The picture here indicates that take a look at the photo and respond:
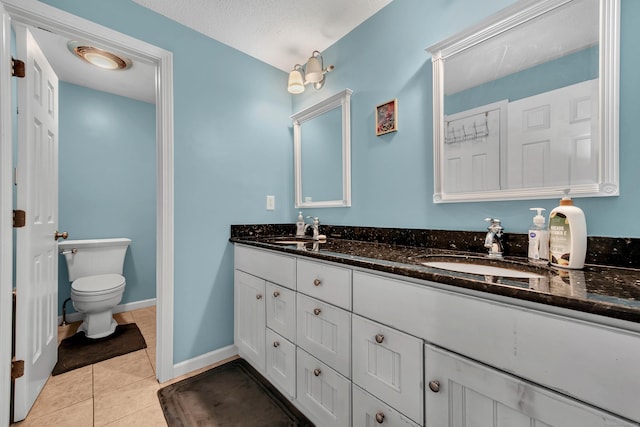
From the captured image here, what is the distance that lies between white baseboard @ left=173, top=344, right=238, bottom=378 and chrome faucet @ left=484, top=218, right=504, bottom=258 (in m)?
1.80

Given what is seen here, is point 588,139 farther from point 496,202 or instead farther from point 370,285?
point 370,285

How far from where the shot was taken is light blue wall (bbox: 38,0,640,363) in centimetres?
140

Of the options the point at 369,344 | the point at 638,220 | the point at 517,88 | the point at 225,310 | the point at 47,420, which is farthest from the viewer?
the point at 225,310

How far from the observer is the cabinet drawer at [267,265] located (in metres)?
1.34

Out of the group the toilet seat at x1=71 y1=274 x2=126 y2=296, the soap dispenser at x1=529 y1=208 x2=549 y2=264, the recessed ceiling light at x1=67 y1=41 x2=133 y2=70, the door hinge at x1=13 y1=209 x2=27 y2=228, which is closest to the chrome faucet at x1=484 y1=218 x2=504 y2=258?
the soap dispenser at x1=529 y1=208 x2=549 y2=264

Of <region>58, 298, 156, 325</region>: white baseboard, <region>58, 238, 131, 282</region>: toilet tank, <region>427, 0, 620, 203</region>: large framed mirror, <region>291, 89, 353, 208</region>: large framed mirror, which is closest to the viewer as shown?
<region>427, 0, 620, 203</region>: large framed mirror

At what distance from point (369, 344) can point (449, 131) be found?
107 cm

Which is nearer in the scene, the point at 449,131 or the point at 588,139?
the point at 588,139

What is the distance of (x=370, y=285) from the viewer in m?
0.96

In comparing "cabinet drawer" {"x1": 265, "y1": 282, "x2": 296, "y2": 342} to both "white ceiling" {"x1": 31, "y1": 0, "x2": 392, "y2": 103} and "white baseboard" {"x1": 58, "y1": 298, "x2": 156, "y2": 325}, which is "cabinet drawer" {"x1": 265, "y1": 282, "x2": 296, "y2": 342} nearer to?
"white ceiling" {"x1": 31, "y1": 0, "x2": 392, "y2": 103}

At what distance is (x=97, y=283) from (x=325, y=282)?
220cm

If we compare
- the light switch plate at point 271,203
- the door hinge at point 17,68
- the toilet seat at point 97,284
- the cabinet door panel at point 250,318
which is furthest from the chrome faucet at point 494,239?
the toilet seat at point 97,284

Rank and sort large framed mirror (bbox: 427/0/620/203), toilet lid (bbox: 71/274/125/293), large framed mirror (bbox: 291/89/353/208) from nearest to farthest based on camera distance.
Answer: large framed mirror (bbox: 427/0/620/203) → large framed mirror (bbox: 291/89/353/208) → toilet lid (bbox: 71/274/125/293)

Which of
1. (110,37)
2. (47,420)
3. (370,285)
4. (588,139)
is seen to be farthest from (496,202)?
(47,420)
